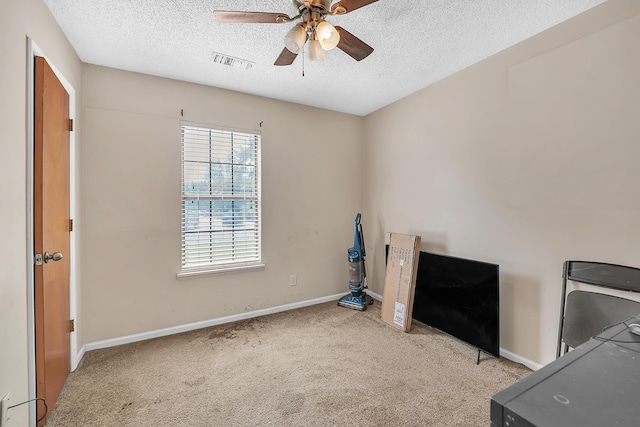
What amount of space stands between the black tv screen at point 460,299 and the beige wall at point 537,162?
204mm

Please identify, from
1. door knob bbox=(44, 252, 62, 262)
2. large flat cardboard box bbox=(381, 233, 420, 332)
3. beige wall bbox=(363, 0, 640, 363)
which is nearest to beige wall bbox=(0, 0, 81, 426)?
door knob bbox=(44, 252, 62, 262)

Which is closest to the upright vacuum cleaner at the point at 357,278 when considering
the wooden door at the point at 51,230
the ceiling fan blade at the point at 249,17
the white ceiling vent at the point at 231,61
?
the white ceiling vent at the point at 231,61

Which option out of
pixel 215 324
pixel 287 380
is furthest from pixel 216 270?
pixel 287 380

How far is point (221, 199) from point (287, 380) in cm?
198

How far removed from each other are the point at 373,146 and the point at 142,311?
3.35 meters

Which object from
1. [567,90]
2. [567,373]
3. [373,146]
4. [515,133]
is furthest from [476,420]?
[373,146]

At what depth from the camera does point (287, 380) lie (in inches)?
84.6

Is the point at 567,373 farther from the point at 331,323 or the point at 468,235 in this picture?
the point at 331,323

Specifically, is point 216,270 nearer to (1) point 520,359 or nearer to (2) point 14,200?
(2) point 14,200

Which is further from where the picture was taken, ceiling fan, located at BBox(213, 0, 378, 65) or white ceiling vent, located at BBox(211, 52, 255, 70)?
white ceiling vent, located at BBox(211, 52, 255, 70)

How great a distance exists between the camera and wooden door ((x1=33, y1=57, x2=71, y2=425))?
1.66 meters

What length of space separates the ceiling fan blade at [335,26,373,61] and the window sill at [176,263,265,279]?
2.43 meters

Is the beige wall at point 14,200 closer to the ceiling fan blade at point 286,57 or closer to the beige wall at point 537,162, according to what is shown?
the ceiling fan blade at point 286,57

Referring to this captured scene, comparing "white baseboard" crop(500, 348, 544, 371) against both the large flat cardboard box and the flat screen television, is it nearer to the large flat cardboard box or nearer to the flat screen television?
the flat screen television
